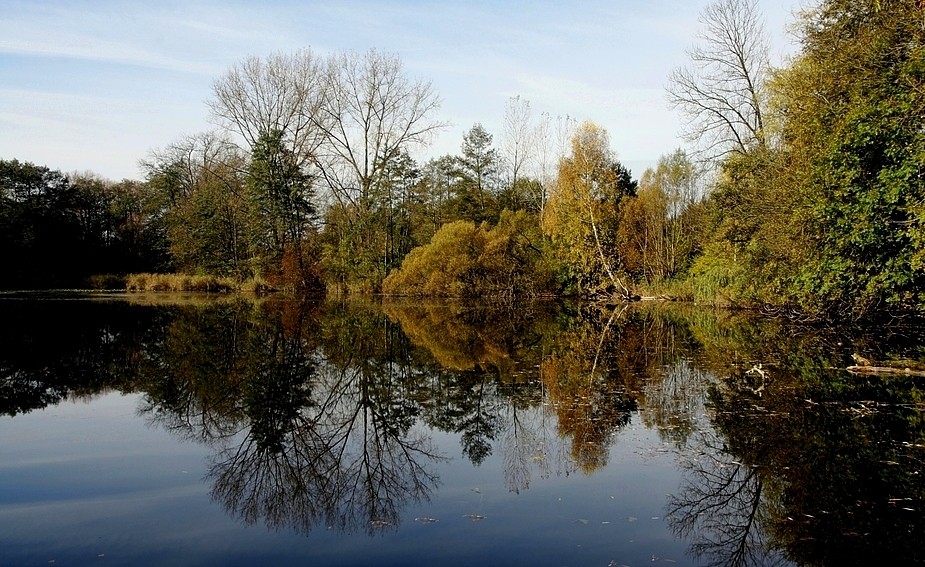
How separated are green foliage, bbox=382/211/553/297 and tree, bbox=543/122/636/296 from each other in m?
1.71

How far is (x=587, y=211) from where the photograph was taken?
35562mm

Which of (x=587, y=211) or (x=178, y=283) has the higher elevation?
(x=587, y=211)

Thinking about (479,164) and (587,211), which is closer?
(587,211)

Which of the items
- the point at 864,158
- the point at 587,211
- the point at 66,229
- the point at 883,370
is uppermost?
the point at 66,229

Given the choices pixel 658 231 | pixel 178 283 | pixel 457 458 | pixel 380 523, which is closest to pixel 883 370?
pixel 457 458

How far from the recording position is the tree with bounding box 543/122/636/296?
35188 millimetres

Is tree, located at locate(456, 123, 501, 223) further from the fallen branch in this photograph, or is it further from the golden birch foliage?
the fallen branch

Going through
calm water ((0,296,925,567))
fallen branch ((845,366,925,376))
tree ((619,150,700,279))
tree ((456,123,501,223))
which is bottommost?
calm water ((0,296,925,567))

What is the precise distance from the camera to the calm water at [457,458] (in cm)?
477

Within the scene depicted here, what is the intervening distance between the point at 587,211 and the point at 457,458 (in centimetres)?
2985

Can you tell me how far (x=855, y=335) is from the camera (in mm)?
16938

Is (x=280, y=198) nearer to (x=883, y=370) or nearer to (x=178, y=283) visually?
(x=178, y=283)

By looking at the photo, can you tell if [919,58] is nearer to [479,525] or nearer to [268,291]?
[479,525]

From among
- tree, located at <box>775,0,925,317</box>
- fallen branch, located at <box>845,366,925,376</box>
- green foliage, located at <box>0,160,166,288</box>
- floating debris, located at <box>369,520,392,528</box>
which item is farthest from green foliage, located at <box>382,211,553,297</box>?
floating debris, located at <box>369,520,392,528</box>
